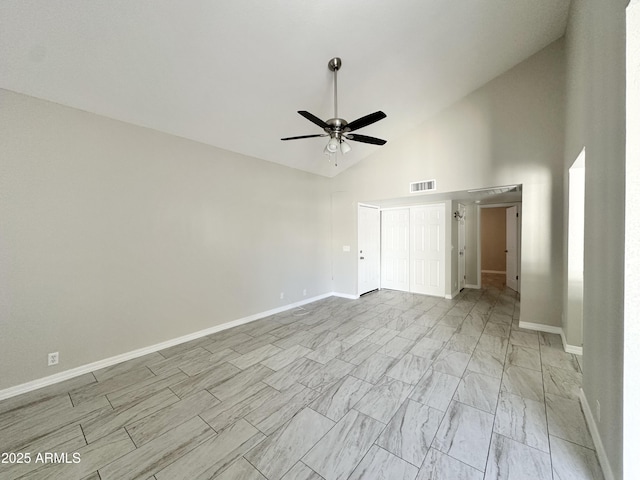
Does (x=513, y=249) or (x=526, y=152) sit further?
(x=513, y=249)

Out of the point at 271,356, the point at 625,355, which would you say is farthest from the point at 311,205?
the point at 625,355

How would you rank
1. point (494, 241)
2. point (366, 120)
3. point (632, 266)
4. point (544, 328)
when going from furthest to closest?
1. point (494, 241)
2. point (544, 328)
3. point (366, 120)
4. point (632, 266)

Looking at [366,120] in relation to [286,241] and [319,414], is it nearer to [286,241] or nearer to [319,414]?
[319,414]

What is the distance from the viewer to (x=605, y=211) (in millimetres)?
1475

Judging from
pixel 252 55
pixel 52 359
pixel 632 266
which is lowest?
pixel 52 359

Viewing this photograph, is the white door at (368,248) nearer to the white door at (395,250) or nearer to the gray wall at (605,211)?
the white door at (395,250)

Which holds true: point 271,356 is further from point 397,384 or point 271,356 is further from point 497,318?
point 497,318

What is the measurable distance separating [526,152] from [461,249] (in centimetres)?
316

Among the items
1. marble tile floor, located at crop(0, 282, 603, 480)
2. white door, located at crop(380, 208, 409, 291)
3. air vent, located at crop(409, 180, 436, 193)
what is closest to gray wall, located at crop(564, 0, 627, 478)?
marble tile floor, located at crop(0, 282, 603, 480)

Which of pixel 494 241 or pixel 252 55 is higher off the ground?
pixel 252 55

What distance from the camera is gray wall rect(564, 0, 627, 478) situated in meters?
1.25

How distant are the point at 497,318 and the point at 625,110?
3965 mm

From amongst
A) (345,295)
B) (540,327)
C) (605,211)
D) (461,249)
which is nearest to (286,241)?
(345,295)

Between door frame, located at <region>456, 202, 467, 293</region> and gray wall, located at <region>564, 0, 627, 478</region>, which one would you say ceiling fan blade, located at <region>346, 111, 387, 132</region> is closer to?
gray wall, located at <region>564, 0, 627, 478</region>
